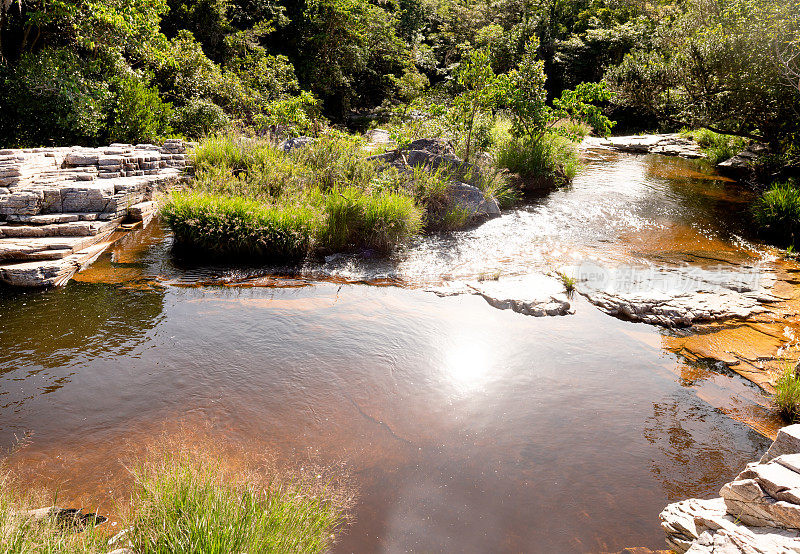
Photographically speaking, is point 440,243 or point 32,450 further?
point 440,243

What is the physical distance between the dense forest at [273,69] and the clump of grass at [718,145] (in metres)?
1.47

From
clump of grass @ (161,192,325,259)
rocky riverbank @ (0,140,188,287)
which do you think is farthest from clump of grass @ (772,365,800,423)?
rocky riverbank @ (0,140,188,287)

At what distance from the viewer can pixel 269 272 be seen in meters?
6.34

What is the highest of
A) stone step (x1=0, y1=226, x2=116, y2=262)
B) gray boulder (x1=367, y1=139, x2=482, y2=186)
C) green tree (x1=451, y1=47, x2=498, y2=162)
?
green tree (x1=451, y1=47, x2=498, y2=162)

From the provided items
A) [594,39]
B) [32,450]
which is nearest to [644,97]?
[594,39]

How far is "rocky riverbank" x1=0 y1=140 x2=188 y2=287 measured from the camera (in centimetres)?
580

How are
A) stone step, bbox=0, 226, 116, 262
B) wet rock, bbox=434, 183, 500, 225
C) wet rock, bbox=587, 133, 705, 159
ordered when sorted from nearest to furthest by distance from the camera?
stone step, bbox=0, 226, 116, 262
wet rock, bbox=434, 183, 500, 225
wet rock, bbox=587, 133, 705, 159

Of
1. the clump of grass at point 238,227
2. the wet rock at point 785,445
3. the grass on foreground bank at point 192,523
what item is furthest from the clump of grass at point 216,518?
the clump of grass at point 238,227

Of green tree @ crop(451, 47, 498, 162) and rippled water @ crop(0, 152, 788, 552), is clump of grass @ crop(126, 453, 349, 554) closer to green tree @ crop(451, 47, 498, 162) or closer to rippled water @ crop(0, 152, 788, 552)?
rippled water @ crop(0, 152, 788, 552)

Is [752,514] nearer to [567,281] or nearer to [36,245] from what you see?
[567,281]

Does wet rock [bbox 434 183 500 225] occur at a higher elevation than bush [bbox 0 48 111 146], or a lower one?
lower

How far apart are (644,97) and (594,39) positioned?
36.0 ft

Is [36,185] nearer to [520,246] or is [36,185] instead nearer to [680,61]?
[520,246]

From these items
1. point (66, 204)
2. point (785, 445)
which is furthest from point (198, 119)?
point (785, 445)
